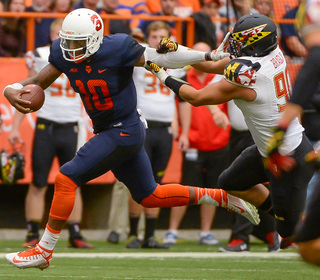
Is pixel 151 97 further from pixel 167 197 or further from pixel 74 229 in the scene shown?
pixel 167 197


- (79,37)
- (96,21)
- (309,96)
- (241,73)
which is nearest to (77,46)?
(79,37)

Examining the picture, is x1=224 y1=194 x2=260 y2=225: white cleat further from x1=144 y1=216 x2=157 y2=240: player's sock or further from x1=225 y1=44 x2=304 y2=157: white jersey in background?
x1=144 y1=216 x2=157 y2=240: player's sock

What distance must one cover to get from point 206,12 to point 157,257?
3.65 meters

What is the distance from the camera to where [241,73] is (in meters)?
5.21

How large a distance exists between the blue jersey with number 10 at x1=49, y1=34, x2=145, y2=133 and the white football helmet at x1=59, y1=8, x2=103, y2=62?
8 centimetres

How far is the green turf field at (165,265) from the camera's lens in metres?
5.95

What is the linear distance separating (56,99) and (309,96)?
4029 millimetres

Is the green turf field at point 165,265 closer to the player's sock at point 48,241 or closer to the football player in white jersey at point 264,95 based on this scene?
the player's sock at point 48,241

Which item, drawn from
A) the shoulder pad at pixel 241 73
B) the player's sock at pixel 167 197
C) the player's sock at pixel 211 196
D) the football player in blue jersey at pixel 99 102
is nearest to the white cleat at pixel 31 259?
the football player in blue jersey at pixel 99 102

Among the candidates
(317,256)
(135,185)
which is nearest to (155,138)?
(135,185)

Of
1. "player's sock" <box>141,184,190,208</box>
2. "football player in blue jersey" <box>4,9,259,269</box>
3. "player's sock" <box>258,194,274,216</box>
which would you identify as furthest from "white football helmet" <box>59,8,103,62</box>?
"player's sock" <box>258,194,274,216</box>

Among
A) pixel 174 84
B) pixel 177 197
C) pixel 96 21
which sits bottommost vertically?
pixel 177 197

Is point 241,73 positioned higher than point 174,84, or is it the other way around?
point 241,73

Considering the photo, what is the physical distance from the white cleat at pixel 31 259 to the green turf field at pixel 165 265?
8.8 inches
